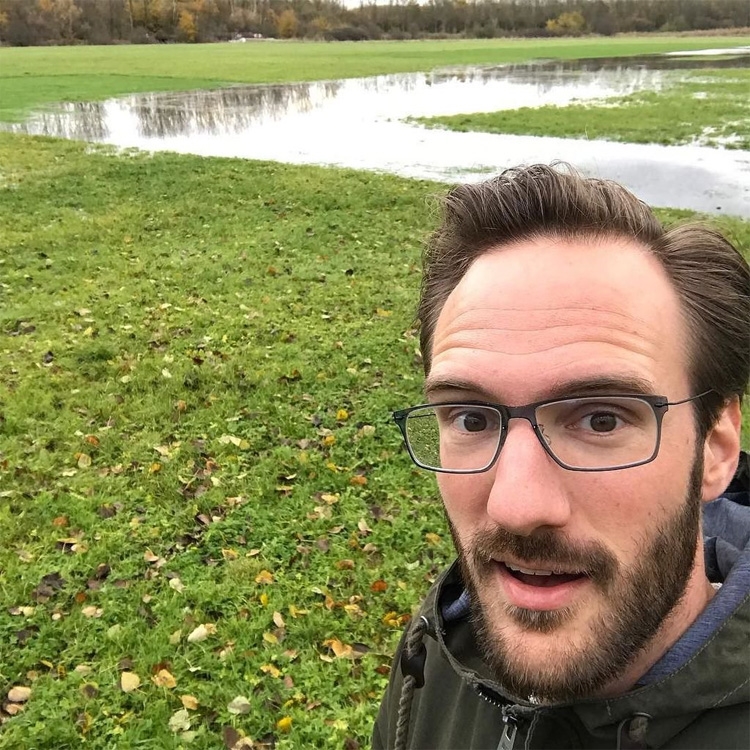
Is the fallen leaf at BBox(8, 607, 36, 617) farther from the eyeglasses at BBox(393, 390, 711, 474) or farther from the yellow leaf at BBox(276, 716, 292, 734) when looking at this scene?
the eyeglasses at BBox(393, 390, 711, 474)

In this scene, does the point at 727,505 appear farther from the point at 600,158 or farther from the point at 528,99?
the point at 528,99

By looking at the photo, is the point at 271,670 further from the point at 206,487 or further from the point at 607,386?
the point at 607,386

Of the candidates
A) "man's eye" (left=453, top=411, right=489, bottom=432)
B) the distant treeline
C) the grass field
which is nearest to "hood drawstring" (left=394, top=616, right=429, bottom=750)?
"man's eye" (left=453, top=411, right=489, bottom=432)

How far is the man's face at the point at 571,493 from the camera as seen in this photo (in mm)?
1387

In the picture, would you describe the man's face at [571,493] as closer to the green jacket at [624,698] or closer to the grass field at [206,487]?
the green jacket at [624,698]

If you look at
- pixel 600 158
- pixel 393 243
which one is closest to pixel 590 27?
pixel 600 158

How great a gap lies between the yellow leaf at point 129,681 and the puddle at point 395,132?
1358 cm

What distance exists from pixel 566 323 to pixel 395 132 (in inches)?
1008

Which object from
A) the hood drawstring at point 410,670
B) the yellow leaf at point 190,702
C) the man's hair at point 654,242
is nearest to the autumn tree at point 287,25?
the yellow leaf at point 190,702

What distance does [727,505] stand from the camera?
1832 millimetres

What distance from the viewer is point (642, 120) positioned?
80.8ft

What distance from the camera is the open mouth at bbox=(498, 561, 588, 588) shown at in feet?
4.63

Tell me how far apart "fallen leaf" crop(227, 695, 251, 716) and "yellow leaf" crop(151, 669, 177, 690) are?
382mm

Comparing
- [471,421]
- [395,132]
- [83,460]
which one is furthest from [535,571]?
[395,132]
